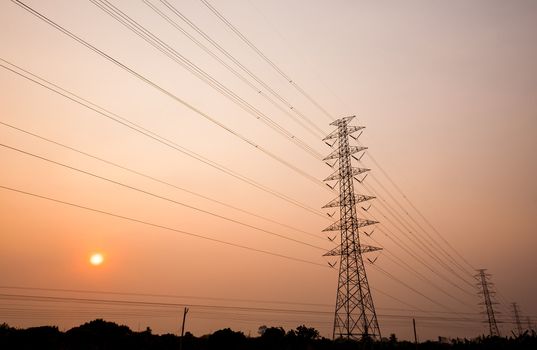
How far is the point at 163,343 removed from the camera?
4450 centimetres

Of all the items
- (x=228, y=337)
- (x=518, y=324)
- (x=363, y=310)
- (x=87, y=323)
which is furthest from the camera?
(x=518, y=324)

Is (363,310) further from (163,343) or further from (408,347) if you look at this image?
(163,343)

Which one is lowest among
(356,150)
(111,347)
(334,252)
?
(111,347)

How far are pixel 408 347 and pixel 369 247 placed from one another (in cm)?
1545

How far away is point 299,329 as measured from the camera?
54750 mm

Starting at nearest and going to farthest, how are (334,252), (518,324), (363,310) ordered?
1. (363,310)
2. (334,252)
3. (518,324)

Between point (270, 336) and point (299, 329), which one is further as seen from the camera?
point (299, 329)

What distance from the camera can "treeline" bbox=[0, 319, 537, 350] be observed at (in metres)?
32.1

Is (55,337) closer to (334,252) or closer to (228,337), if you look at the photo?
(228,337)

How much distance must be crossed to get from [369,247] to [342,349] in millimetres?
9218

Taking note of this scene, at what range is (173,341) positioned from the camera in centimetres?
4691

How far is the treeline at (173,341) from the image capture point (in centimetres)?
3209

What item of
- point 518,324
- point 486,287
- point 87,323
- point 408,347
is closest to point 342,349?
point 408,347

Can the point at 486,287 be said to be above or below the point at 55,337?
above
